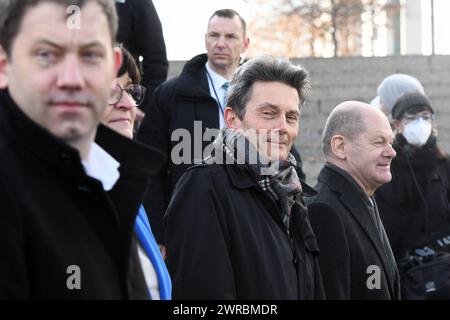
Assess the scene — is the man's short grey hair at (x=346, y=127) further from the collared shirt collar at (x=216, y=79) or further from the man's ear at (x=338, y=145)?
the collared shirt collar at (x=216, y=79)

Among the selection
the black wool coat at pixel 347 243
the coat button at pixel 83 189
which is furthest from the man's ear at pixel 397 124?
the coat button at pixel 83 189

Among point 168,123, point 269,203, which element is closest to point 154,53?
point 168,123

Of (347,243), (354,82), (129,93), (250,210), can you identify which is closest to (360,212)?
(347,243)

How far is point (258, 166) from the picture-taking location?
13.9 feet

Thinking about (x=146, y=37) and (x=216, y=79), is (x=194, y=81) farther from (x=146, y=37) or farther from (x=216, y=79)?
(x=146, y=37)

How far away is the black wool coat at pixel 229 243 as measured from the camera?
3.94 meters

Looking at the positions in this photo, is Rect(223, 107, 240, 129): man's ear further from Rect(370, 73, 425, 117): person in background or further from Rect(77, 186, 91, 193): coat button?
Rect(370, 73, 425, 117): person in background

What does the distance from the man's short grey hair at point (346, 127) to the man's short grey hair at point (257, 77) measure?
32.8 inches

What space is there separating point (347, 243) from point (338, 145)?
30.5 inches

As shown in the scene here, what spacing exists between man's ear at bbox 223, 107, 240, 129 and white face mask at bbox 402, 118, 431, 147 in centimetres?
261

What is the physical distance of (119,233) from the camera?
102 inches

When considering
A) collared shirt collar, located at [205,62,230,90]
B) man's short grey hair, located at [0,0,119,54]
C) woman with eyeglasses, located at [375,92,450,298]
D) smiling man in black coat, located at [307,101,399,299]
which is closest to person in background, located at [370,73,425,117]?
woman with eyeglasses, located at [375,92,450,298]
